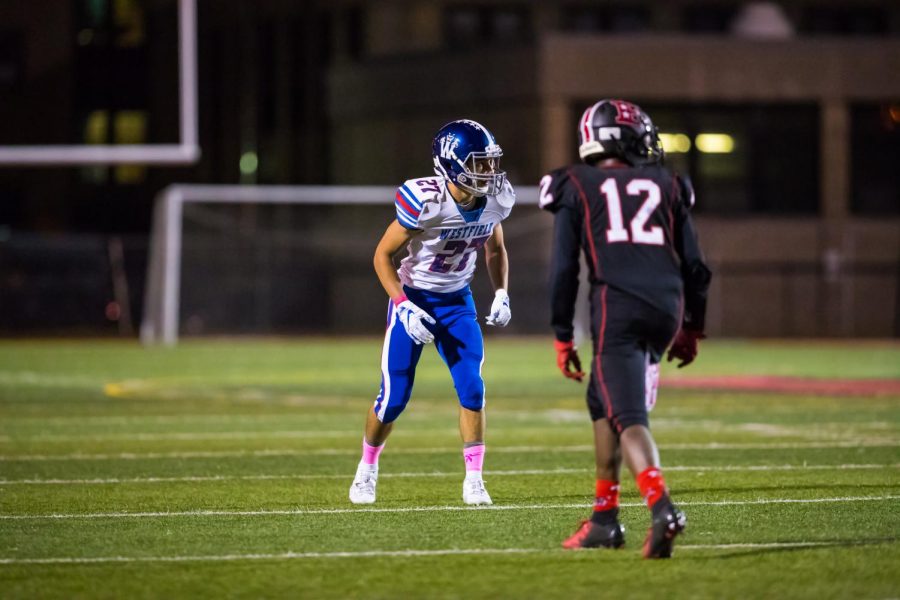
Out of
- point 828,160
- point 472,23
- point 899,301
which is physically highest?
point 472,23

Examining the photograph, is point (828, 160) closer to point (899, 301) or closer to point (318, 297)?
point (899, 301)

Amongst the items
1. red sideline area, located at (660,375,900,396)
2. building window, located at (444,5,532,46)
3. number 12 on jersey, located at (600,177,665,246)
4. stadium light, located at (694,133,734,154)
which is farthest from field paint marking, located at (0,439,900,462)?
building window, located at (444,5,532,46)

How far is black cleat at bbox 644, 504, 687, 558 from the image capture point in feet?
20.9

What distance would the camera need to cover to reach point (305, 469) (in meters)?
10.4

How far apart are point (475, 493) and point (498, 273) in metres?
1.28

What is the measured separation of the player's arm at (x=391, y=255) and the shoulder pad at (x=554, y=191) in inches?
70.2

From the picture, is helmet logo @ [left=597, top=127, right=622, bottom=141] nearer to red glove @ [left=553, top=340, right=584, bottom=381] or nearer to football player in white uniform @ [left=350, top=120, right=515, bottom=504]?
red glove @ [left=553, top=340, right=584, bottom=381]

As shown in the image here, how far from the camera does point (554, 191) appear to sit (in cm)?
676

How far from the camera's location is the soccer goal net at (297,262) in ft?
108

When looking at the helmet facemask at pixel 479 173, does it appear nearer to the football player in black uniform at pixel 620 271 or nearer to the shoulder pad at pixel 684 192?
the football player in black uniform at pixel 620 271

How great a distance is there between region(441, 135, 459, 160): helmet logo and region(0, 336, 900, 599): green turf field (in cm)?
180

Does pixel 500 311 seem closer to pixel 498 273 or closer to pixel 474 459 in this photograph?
pixel 498 273

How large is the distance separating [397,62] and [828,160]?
388 inches

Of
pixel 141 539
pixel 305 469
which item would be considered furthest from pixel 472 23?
pixel 141 539
